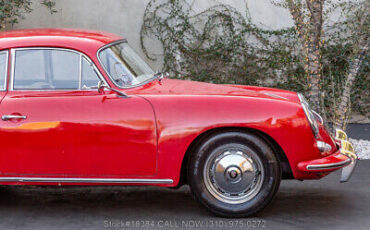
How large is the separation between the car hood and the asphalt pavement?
0.94 m

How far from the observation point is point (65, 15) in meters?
10.7

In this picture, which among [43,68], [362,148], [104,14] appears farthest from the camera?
[104,14]

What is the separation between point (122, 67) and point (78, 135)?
2.35 feet

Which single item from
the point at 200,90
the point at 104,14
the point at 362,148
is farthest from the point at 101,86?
the point at 104,14

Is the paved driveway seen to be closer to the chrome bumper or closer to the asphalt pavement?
the asphalt pavement

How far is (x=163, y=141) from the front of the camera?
16.4 feet

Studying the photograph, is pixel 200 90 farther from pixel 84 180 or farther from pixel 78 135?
pixel 84 180

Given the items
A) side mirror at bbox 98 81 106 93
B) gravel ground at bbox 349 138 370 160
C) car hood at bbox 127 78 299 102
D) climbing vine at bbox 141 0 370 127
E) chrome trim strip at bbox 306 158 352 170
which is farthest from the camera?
climbing vine at bbox 141 0 370 127

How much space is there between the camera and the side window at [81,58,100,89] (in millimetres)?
5191

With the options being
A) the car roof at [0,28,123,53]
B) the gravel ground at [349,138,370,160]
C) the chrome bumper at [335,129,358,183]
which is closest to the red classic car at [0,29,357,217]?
the chrome bumper at [335,129,358,183]

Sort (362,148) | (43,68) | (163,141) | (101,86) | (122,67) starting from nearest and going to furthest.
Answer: (163,141)
(101,86)
(43,68)
(122,67)
(362,148)

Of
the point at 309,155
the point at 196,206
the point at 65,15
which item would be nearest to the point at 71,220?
the point at 196,206

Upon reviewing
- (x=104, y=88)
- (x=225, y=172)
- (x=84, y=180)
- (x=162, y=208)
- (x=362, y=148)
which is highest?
(x=104, y=88)

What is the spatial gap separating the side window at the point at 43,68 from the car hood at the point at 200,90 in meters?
0.54
